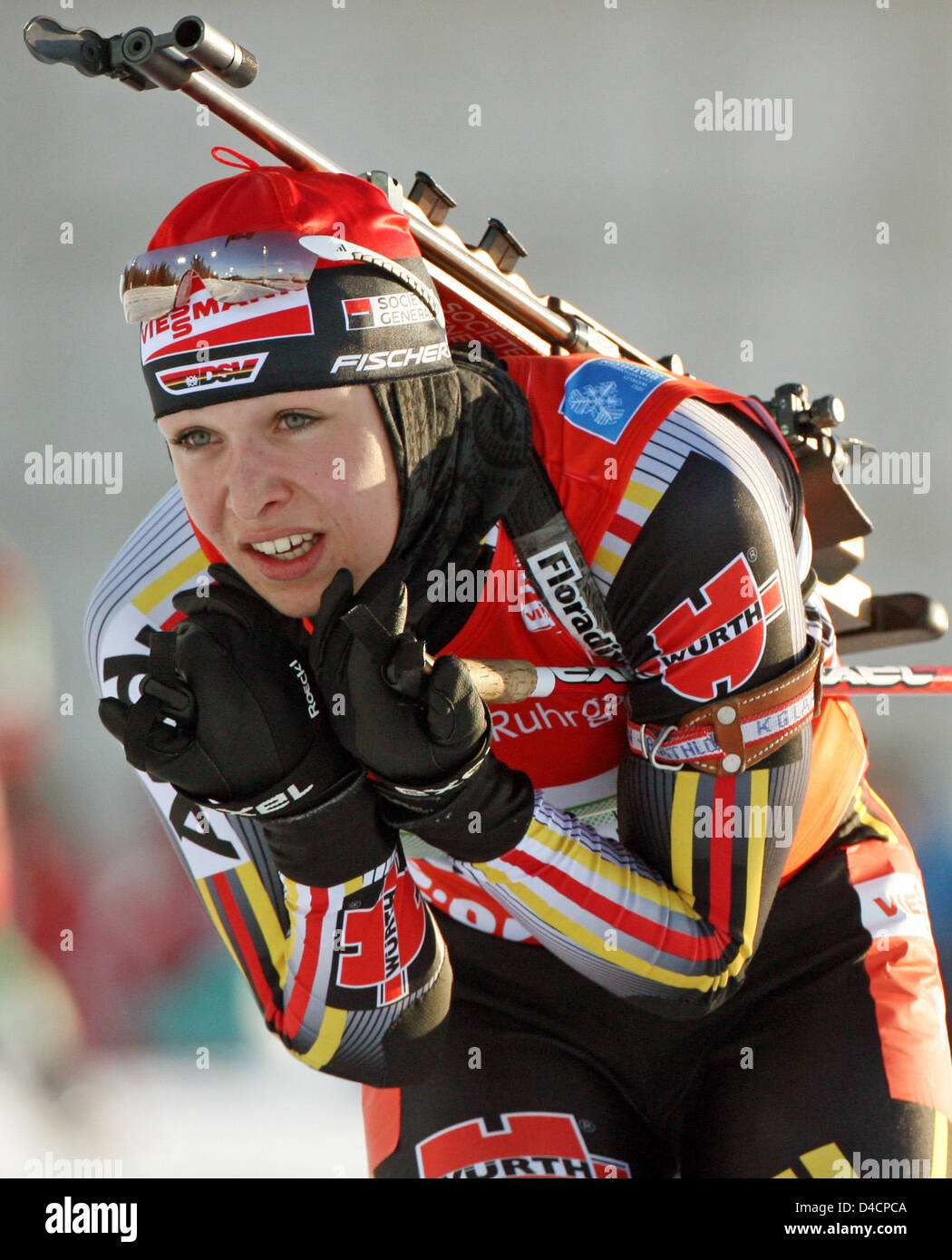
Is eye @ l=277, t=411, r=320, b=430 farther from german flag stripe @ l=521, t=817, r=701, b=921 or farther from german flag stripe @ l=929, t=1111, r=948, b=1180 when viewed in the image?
german flag stripe @ l=929, t=1111, r=948, b=1180

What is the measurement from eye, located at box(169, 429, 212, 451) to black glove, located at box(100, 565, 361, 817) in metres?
0.16

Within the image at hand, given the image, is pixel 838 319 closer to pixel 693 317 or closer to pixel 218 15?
pixel 693 317

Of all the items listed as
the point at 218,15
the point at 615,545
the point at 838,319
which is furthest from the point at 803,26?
the point at 615,545

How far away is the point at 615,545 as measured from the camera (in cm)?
148

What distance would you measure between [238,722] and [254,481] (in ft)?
0.78

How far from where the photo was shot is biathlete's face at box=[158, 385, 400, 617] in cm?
137

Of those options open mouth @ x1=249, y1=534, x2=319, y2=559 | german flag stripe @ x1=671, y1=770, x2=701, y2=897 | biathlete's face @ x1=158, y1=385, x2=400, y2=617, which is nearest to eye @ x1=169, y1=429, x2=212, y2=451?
biathlete's face @ x1=158, y1=385, x2=400, y2=617

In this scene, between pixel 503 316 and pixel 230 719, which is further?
pixel 503 316

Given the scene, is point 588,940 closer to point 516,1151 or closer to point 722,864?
point 722,864

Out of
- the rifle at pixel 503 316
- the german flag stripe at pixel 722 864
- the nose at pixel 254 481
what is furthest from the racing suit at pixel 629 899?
the nose at pixel 254 481

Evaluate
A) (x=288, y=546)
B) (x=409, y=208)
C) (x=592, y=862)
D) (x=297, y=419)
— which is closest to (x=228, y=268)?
(x=297, y=419)

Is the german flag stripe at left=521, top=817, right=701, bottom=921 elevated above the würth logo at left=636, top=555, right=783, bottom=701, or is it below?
below

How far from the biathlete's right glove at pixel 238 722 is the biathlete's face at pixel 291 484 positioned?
0.18 ft

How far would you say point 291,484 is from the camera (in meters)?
1.38
